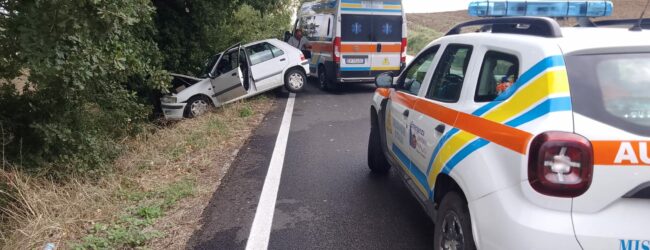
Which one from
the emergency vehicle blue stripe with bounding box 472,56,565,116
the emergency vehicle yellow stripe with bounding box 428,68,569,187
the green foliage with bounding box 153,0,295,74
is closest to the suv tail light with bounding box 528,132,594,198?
the emergency vehicle yellow stripe with bounding box 428,68,569,187

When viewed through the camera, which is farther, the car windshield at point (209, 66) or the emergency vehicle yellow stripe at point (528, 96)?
the car windshield at point (209, 66)

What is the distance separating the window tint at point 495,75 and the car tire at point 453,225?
637mm

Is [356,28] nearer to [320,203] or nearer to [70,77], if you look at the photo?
[70,77]

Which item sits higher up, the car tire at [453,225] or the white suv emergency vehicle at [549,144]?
the white suv emergency vehicle at [549,144]

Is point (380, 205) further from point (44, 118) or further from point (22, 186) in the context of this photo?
point (44, 118)

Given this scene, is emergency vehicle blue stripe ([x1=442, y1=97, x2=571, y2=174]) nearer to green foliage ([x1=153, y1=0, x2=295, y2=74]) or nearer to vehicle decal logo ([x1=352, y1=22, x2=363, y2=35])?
vehicle decal logo ([x1=352, y1=22, x2=363, y2=35])

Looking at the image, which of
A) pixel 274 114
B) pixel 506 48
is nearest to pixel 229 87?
pixel 274 114

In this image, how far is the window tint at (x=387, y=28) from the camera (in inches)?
491

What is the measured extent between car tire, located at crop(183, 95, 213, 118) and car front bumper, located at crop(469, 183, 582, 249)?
9.36 meters

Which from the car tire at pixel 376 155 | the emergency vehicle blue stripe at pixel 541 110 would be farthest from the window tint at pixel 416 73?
the emergency vehicle blue stripe at pixel 541 110

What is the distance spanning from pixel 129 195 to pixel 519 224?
4079 mm

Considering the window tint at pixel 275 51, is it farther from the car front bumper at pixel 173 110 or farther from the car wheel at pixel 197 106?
the car front bumper at pixel 173 110

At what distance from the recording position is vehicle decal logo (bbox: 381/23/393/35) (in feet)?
41.1

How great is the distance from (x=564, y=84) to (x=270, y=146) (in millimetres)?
5434
